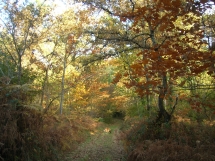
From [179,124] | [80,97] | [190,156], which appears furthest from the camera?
[80,97]

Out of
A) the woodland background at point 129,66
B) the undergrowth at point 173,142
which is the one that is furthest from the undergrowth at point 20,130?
the undergrowth at point 173,142

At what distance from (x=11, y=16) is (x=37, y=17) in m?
1.16

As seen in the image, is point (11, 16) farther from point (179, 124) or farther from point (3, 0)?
point (179, 124)

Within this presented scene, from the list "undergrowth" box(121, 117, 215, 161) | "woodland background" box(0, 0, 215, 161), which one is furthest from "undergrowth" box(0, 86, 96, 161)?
"undergrowth" box(121, 117, 215, 161)

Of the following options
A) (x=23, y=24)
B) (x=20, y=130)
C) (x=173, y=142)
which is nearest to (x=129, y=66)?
(x=173, y=142)

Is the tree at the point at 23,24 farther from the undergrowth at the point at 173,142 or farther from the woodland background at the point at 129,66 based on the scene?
the undergrowth at the point at 173,142

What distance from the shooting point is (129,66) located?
678cm

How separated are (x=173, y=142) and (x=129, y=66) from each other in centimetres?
292

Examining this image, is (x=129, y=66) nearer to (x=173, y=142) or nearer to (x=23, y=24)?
(x=173, y=142)

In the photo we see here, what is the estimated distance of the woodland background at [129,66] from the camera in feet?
14.8

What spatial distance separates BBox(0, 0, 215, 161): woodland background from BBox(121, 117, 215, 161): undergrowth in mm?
29

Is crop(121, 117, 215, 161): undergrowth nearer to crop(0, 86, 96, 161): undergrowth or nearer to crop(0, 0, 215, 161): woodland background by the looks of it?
crop(0, 0, 215, 161): woodland background

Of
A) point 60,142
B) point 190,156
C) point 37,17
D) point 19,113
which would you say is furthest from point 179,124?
point 37,17

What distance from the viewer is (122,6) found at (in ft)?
29.9
